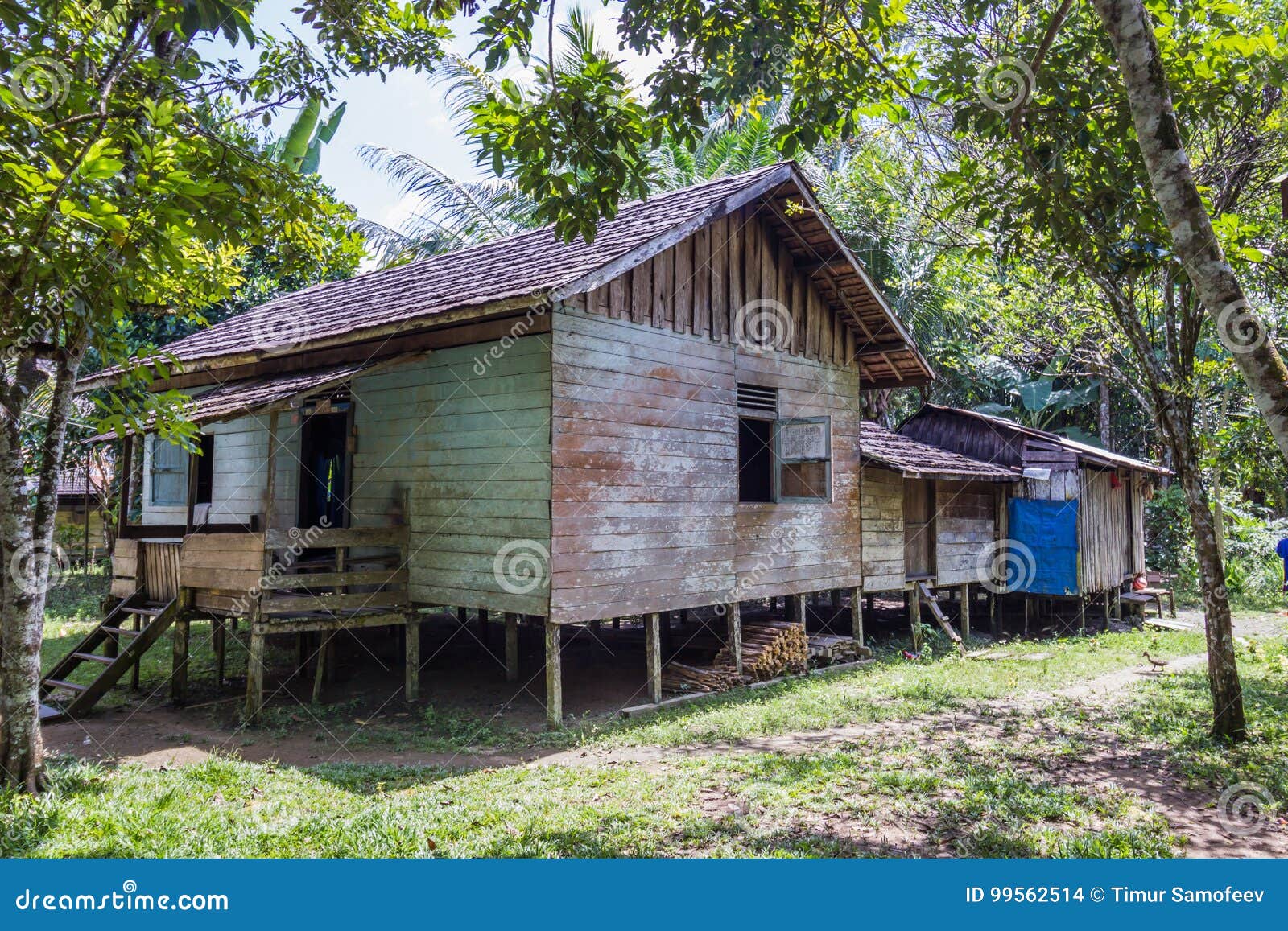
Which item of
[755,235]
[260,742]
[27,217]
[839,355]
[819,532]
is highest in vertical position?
[755,235]

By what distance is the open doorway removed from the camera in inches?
468

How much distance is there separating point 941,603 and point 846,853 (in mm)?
15937

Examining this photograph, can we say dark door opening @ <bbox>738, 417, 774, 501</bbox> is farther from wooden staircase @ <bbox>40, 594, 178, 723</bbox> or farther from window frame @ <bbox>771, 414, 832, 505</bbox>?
wooden staircase @ <bbox>40, 594, 178, 723</bbox>

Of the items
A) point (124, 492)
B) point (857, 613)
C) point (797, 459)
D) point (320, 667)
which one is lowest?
point (320, 667)

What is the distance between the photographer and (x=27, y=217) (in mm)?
4926

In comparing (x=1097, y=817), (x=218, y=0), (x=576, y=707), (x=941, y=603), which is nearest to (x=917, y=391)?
(x=941, y=603)

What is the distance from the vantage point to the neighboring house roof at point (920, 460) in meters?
13.9

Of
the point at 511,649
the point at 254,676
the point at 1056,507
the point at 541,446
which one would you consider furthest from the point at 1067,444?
the point at 254,676

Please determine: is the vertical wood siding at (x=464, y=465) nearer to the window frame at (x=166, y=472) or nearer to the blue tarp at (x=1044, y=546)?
the window frame at (x=166, y=472)

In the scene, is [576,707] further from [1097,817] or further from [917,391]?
[917,391]

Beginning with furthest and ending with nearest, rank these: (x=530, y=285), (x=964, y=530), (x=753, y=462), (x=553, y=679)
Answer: (x=964, y=530), (x=753, y=462), (x=553, y=679), (x=530, y=285)

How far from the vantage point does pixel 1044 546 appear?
683 inches

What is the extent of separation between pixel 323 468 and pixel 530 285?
17.0ft

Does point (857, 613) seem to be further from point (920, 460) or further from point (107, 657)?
point (107, 657)
